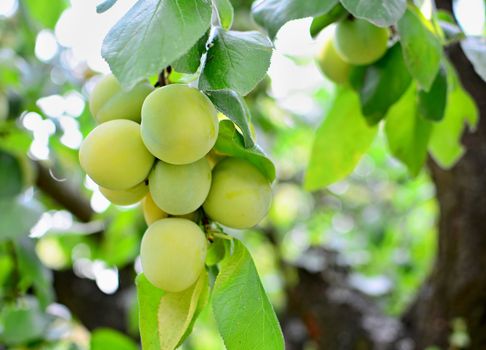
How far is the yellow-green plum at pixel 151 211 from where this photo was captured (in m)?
0.51

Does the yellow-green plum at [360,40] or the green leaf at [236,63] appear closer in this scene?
the green leaf at [236,63]

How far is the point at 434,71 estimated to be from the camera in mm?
584

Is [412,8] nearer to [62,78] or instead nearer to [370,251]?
[62,78]

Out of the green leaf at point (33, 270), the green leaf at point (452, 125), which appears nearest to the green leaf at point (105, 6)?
the green leaf at point (452, 125)

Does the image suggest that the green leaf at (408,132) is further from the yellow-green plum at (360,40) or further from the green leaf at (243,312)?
the green leaf at (243,312)

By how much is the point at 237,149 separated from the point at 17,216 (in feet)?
1.98

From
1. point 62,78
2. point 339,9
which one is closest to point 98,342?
point 62,78

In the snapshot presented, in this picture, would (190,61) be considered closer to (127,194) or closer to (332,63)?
(127,194)

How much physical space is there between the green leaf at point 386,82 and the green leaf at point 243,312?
0.88 feet

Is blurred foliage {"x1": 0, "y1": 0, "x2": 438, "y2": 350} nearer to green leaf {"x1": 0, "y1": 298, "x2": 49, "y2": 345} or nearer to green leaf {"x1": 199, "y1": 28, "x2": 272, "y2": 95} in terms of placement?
green leaf {"x1": 0, "y1": 298, "x2": 49, "y2": 345}

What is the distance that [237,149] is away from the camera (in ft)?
1.61

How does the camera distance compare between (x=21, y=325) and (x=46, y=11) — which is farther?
(x=46, y=11)

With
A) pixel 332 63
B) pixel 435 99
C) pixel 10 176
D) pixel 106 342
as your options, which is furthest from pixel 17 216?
pixel 435 99

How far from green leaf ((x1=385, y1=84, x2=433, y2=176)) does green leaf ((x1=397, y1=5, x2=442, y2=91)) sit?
154 mm
